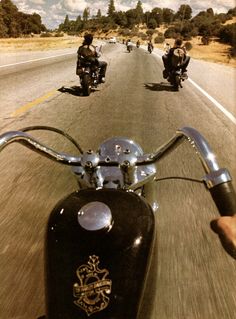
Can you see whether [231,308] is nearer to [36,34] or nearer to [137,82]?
[137,82]

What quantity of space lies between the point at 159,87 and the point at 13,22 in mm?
91995

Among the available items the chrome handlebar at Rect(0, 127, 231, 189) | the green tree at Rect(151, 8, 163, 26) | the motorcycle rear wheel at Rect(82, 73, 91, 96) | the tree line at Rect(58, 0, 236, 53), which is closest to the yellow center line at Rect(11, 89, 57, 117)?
the motorcycle rear wheel at Rect(82, 73, 91, 96)

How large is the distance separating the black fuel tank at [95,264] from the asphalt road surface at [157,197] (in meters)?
0.54

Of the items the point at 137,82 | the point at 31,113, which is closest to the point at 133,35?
the point at 137,82

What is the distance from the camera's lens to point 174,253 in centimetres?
361

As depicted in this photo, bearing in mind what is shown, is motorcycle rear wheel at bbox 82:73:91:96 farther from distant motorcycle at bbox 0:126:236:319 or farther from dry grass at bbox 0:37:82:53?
dry grass at bbox 0:37:82:53

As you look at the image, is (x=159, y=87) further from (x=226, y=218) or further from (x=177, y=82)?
(x=226, y=218)

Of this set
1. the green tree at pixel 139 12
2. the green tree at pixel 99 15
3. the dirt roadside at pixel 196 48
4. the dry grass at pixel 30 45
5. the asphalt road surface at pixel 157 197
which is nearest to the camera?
the asphalt road surface at pixel 157 197

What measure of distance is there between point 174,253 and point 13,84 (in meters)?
12.3

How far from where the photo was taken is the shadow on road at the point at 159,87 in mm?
15548

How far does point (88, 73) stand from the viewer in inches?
504

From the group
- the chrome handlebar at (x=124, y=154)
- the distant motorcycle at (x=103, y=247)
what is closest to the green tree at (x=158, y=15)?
the chrome handlebar at (x=124, y=154)

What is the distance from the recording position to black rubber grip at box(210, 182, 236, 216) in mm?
1347

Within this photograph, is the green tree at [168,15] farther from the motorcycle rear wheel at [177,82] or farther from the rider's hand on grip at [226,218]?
the rider's hand on grip at [226,218]
